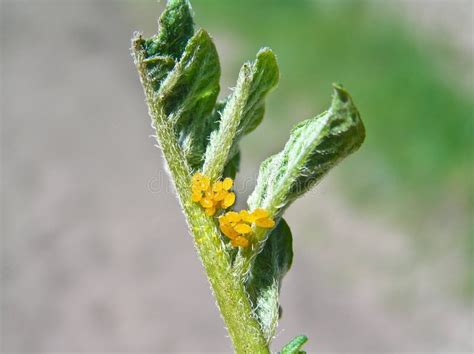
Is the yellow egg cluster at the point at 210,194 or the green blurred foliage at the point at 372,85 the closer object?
the yellow egg cluster at the point at 210,194

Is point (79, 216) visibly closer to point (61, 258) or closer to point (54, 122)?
point (61, 258)

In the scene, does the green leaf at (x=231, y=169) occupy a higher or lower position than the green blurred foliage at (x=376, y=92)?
lower

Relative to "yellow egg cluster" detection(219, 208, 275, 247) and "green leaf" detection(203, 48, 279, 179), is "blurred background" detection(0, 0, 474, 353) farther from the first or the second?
"yellow egg cluster" detection(219, 208, 275, 247)

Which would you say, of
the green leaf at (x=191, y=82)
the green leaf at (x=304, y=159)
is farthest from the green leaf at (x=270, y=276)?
the green leaf at (x=191, y=82)

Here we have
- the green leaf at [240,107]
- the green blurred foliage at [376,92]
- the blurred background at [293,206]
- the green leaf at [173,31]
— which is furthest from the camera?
the green blurred foliage at [376,92]

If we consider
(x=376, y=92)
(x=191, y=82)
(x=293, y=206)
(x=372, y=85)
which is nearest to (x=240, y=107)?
(x=191, y=82)

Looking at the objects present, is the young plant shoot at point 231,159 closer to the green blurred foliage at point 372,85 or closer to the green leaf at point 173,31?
the green leaf at point 173,31

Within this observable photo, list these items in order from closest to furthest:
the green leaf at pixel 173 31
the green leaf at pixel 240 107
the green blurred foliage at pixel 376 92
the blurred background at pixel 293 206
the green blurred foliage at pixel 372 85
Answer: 1. the green leaf at pixel 240 107
2. the green leaf at pixel 173 31
3. the blurred background at pixel 293 206
4. the green blurred foliage at pixel 376 92
5. the green blurred foliage at pixel 372 85

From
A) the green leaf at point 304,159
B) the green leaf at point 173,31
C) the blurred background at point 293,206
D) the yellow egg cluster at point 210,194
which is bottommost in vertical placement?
the yellow egg cluster at point 210,194
